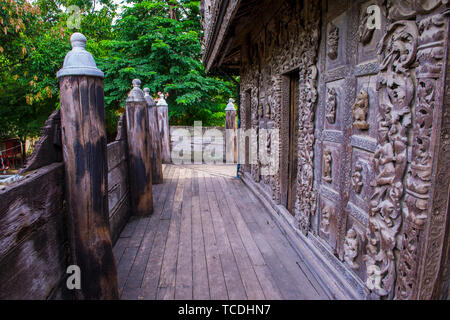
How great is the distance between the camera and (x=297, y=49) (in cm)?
328

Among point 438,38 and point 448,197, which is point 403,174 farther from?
point 438,38

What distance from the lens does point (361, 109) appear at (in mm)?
1978

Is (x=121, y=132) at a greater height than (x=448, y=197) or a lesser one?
greater

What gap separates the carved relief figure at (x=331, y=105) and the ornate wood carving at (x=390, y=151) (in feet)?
2.24

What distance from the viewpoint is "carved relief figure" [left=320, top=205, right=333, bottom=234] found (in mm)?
2605

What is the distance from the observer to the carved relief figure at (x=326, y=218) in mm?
2605

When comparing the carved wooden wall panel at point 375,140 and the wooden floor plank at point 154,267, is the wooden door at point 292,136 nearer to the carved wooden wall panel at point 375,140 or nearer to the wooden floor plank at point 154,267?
the carved wooden wall panel at point 375,140

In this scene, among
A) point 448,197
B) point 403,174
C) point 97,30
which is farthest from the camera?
point 97,30

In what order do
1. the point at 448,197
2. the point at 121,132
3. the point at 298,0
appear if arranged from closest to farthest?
the point at 448,197 → the point at 298,0 → the point at 121,132

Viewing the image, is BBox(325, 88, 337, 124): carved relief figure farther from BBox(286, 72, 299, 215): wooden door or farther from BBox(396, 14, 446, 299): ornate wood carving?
BBox(286, 72, 299, 215): wooden door

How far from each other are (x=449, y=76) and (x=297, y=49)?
227cm

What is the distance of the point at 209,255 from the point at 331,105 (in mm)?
2025
